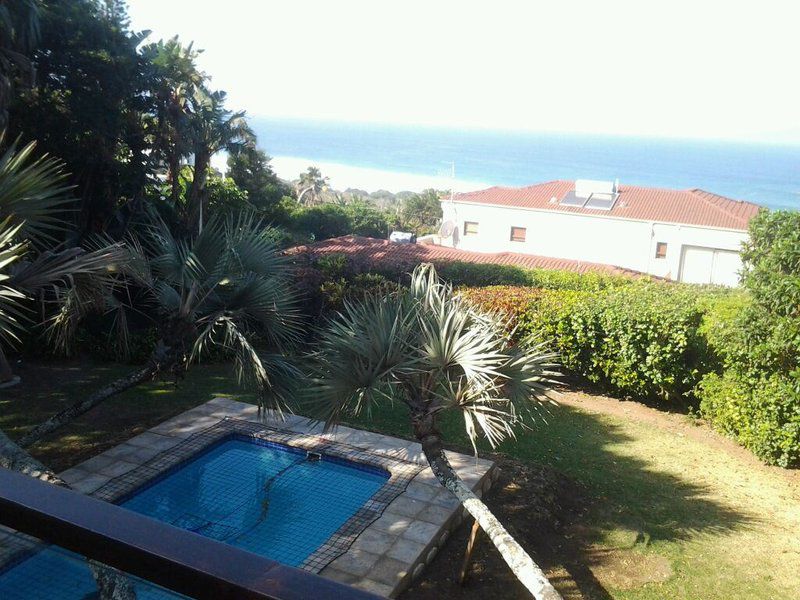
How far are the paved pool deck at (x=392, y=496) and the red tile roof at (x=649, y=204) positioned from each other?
2921 centimetres

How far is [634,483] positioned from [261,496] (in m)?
4.30

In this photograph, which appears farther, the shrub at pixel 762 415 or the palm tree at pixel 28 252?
the shrub at pixel 762 415

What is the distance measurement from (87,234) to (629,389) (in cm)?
1030

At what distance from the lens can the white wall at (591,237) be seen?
33.9m

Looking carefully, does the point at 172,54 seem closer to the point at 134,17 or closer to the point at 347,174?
the point at 134,17

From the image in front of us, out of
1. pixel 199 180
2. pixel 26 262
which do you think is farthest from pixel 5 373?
pixel 199 180

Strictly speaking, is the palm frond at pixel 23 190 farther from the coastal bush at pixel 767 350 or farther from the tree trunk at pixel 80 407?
the coastal bush at pixel 767 350

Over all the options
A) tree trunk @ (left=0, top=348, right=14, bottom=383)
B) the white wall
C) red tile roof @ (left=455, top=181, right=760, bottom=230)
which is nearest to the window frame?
the white wall

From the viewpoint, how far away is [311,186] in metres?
62.9

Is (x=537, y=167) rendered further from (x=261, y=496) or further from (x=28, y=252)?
(x=28, y=252)

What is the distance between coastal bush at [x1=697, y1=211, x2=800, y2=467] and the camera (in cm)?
841

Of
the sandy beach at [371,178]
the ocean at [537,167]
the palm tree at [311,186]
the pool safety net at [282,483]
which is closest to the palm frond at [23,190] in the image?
the pool safety net at [282,483]

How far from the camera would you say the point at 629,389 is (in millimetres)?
11070

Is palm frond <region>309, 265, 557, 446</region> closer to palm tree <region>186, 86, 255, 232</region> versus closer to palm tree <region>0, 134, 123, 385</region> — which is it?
palm tree <region>0, 134, 123, 385</region>
